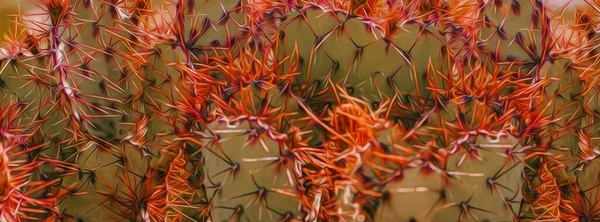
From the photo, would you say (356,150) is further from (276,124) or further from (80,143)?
(80,143)

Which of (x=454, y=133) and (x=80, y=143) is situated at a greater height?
(x=454, y=133)

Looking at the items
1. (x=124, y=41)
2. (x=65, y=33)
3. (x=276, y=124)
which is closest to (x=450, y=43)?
(x=276, y=124)

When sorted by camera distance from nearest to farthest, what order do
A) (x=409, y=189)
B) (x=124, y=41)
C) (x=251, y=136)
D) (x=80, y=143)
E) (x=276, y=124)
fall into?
(x=409, y=189), (x=251, y=136), (x=276, y=124), (x=80, y=143), (x=124, y=41)

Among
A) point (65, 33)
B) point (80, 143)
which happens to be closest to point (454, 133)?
point (80, 143)

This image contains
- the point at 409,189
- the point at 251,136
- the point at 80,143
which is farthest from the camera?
the point at 80,143

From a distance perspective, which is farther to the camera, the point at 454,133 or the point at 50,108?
the point at 50,108

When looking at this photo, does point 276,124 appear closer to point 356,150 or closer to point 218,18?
point 356,150
